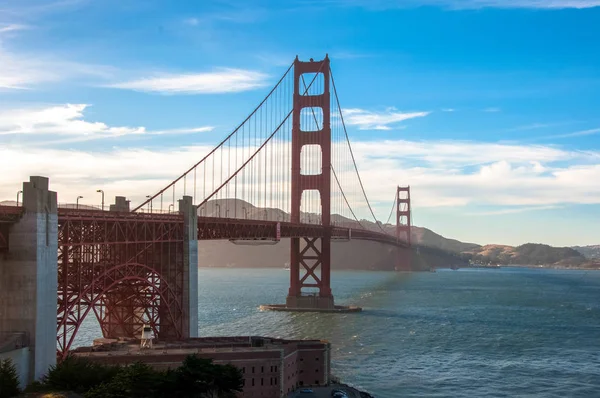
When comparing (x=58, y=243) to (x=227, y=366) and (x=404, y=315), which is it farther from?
(x=404, y=315)

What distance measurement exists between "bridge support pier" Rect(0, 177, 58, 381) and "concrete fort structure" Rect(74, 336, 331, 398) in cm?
588

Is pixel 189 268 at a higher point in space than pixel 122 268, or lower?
lower

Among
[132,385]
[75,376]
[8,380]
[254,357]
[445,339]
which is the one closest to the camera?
[8,380]

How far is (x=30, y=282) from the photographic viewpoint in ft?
104

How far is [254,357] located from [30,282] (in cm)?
1298

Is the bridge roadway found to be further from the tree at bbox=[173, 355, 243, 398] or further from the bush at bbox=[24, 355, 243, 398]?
the tree at bbox=[173, 355, 243, 398]

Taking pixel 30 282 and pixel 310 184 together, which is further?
pixel 310 184

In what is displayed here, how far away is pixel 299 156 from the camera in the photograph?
90.1 metres

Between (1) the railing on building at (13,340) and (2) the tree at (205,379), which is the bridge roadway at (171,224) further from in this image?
(2) the tree at (205,379)

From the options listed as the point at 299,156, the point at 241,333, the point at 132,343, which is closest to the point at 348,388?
the point at 132,343

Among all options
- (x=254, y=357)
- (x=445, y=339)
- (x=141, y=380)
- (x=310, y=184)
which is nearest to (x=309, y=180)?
(x=310, y=184)

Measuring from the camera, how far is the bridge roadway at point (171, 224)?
32.1 meters

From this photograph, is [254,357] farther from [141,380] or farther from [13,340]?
[13,340]

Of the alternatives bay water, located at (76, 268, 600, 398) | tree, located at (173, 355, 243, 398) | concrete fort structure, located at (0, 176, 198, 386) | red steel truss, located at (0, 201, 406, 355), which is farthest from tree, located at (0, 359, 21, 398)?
bay water, located at (76, 268, 600, 398)
